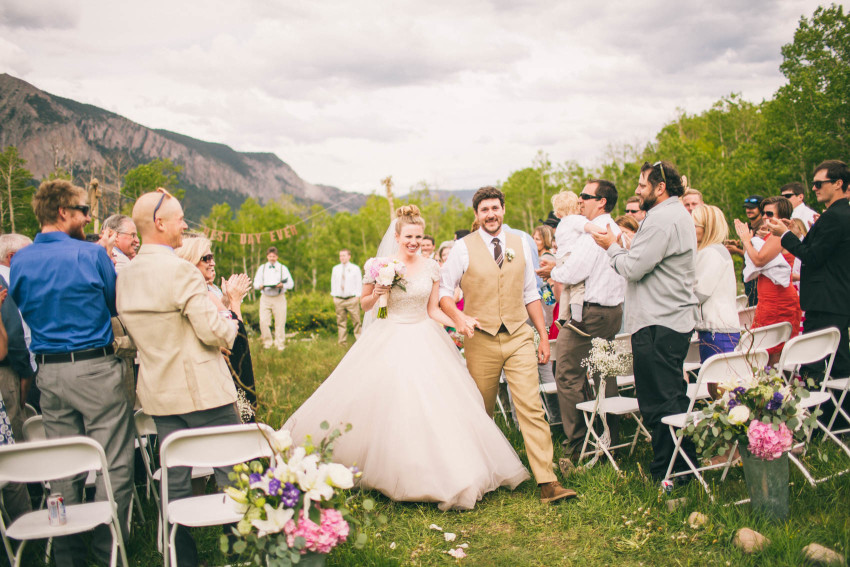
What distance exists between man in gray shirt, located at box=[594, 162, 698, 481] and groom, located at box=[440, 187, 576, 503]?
768mm

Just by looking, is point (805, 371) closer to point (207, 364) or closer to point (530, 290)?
point (530, 290)

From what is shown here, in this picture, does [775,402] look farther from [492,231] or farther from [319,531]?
[319,531]

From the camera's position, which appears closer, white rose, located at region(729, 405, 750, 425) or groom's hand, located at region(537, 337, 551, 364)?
white rose, located at region(729, 405, 750, 425)

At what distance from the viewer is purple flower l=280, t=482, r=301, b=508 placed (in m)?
2.30

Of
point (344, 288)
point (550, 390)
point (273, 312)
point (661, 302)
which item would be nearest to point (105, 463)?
point (661, 302)

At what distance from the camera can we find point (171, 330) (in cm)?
316

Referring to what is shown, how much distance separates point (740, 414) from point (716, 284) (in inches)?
76.0

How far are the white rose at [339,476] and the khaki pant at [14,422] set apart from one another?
2424 mm

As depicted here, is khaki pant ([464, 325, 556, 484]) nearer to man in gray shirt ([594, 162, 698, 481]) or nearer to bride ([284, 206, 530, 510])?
bride ([284, 206, 530, 510])

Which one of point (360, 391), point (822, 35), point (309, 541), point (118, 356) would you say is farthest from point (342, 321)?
point (822, 35)

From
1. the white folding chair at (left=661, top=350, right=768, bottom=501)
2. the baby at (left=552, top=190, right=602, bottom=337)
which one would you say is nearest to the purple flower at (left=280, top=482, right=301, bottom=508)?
the white folding chair at (left=661, top=350, right=768, bottom=501)

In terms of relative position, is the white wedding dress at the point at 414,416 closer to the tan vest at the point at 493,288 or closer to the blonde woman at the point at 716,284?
the tan vest at the point at 493,288

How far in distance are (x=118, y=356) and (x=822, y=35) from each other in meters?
35.8

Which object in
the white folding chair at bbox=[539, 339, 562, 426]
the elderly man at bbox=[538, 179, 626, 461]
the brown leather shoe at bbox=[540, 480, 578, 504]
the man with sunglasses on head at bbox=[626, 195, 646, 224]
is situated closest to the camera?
the brown leather shoe at bbox=[540, 480, 578, 504]
